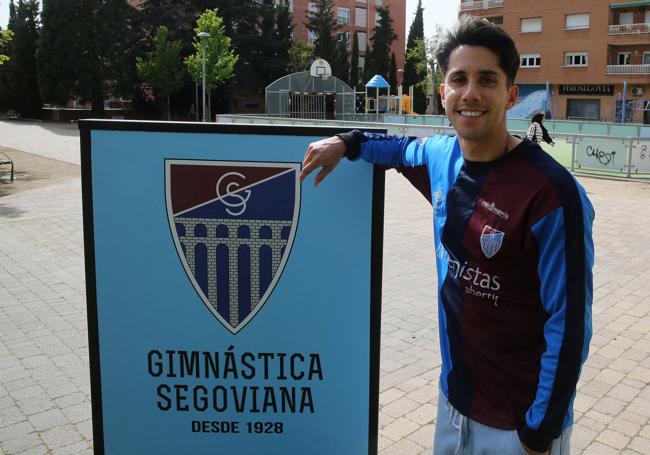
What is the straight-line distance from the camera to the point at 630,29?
164 ft

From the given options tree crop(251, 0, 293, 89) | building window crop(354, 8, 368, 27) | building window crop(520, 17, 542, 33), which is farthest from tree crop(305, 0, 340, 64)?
building window crop(520, 17, 542, 33)

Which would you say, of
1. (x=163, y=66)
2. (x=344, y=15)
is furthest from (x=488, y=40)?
(x=344, y=15)

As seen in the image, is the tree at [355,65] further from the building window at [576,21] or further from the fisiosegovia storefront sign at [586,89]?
the building window at [576,21]

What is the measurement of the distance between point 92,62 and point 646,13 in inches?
1629

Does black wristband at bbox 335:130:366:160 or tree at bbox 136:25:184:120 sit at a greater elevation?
tree at bbox 136:25:184:120

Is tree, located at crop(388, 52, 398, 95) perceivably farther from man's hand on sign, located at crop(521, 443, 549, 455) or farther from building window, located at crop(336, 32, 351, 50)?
man's hand on sign, located at crop(521, 443, 549, 455)

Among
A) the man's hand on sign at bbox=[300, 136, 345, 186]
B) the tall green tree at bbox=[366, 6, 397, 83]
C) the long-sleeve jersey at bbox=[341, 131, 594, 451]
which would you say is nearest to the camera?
the long-sleeve jersey at bbox=[341, 131, 594, 451]

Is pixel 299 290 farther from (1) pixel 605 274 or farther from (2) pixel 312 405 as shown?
(1) pixel 605 274

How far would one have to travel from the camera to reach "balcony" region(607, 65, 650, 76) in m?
48.7

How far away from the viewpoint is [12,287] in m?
6.88

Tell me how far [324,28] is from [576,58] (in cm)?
2499

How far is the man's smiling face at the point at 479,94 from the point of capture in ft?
6.49

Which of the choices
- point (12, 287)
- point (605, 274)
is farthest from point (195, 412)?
point (605, 274)

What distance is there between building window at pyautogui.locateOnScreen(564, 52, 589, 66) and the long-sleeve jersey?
5521 centimetres
